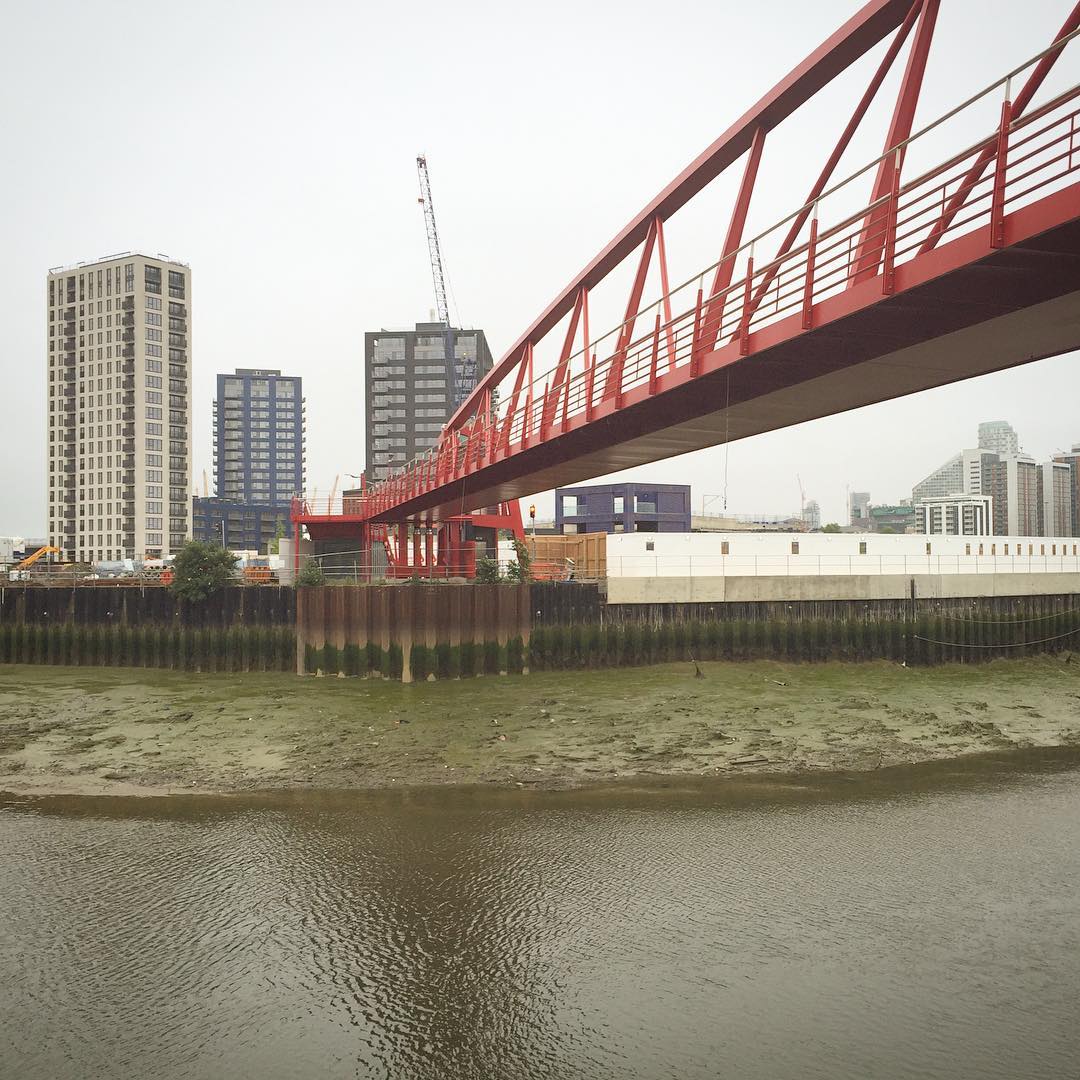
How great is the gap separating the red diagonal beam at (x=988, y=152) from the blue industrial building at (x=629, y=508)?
9215cm

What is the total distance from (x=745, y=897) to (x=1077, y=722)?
693 inches

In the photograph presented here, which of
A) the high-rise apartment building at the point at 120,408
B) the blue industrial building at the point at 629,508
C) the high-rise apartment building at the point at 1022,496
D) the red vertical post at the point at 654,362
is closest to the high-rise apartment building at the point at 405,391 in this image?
the high-rise apartment building at the point at 120,408

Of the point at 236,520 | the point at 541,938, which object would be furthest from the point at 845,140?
the point at 236,520

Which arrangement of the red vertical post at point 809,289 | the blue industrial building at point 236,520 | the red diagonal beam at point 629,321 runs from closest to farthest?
the red vertical post at point 809,289
the red diagonal beam at point 629,321
the blue industrial building at point 236,520

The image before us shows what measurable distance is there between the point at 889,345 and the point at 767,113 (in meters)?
9.78

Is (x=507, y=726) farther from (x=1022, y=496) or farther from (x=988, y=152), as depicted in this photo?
(x=1022, y=496)

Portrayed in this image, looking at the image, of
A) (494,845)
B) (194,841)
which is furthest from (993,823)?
(194,841)

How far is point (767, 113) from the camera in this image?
66.6 ft

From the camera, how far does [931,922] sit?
11.5 meters

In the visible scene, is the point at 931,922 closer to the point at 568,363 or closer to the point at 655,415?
the point at 655,415

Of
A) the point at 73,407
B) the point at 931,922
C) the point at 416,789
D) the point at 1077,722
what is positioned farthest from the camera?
the point at 73,407

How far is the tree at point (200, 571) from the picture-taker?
33594 millimetres

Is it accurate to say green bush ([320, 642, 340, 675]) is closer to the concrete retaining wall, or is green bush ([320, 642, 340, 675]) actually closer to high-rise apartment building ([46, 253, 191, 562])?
the concrete retaining wall

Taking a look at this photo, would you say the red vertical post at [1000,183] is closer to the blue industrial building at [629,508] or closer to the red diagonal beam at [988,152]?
the red diagonal beam at [988,152]
